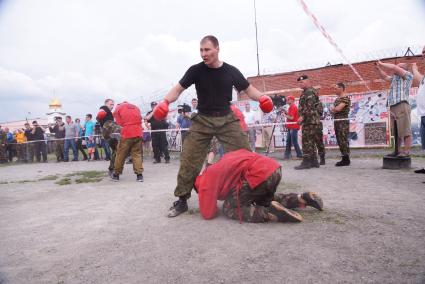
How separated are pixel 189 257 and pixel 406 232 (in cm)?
179

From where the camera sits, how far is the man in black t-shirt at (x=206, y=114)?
3631 mm

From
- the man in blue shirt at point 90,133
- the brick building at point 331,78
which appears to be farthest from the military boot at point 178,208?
the brick building at point 331,78

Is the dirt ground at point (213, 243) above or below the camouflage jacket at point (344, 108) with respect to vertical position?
below

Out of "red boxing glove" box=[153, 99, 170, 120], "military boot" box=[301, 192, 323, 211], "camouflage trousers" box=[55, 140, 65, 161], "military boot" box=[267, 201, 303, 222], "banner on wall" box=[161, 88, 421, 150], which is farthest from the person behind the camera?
"camouflage trousers" box=[55, 140, 65, 161]

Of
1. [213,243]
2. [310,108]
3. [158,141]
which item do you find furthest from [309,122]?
[158,141]

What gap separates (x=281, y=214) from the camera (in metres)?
3.00

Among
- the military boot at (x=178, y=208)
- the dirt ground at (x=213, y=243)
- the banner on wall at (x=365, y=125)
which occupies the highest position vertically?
the banner on wall at (x=365, y=125)

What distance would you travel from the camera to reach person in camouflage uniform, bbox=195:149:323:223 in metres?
3.02

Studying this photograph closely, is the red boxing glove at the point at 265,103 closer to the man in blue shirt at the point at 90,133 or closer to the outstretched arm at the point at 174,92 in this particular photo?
the outstretched arm at the point at 174,92

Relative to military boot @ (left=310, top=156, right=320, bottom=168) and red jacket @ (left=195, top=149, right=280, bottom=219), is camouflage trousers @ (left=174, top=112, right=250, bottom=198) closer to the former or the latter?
red jacket @ (left=195, top=149, right=280, bottom=219)

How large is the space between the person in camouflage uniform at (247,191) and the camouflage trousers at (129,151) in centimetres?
339

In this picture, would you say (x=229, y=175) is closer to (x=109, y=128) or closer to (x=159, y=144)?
(x=109, y=128)

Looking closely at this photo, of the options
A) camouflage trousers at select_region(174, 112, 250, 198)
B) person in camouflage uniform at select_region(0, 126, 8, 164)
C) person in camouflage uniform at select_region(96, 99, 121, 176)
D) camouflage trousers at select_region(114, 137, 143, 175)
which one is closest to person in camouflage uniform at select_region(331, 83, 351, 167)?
camouflage trousers at select_region(174, 112, 250, 198)

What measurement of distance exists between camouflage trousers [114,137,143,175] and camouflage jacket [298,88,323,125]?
3.57 m
